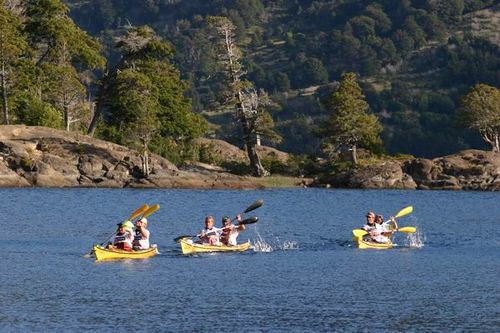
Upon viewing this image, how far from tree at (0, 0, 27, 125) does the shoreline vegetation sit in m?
4.55

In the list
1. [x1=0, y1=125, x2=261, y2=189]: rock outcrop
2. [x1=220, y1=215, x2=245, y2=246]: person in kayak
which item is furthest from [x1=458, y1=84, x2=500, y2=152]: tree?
[x1=220, y1=215, x2=245, y2=246]: person in kayak

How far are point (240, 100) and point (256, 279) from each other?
6391 cm

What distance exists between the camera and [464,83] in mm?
198375

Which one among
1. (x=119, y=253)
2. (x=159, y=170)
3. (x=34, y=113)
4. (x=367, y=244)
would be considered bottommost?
(x=367, y=244)

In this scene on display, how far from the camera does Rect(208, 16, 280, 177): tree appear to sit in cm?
10456

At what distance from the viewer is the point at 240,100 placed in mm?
104812

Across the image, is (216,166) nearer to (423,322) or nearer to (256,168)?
(256,168)

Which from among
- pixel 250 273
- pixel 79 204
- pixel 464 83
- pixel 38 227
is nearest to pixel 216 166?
pixel 79 204

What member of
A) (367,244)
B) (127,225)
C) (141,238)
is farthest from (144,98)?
(127,225)

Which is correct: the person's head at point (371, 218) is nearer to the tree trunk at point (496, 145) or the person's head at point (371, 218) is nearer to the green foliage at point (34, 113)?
the green foliage at point (34, 113)

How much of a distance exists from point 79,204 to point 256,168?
31.9 m

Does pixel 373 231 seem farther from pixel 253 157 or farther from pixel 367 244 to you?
pixel 253 157

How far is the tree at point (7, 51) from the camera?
316ft

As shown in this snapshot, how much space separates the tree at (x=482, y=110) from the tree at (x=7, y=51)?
43.1 m
